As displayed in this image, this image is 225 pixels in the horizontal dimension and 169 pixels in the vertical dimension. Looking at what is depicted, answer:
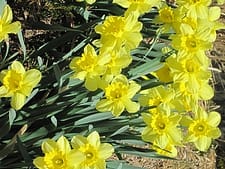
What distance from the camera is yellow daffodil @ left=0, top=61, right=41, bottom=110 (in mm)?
1232

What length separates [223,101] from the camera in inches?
118

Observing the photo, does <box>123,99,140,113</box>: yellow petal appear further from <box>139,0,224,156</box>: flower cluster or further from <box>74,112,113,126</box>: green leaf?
<box>74,112,113,126</box>: green leaf

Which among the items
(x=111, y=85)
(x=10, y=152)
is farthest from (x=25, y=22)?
(x=111, y=85)

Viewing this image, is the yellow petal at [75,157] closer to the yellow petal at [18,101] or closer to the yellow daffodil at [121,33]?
the yellow petal at [18,101]

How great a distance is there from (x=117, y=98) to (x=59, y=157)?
192 mm

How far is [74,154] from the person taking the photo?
3.87 ft

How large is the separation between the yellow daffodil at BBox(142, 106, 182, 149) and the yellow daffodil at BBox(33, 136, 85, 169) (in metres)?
0.20

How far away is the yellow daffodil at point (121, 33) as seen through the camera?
129cm

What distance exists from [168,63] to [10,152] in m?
0.46

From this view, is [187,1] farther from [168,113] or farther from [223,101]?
[223,101]

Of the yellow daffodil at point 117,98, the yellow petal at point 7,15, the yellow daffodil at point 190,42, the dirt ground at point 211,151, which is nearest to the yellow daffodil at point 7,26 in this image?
the yellow petal at point 7,15

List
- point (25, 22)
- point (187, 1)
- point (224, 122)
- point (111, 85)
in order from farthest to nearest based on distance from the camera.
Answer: point (224, 122) < point (25, 22) < point (187, 1) < point (111, 85)

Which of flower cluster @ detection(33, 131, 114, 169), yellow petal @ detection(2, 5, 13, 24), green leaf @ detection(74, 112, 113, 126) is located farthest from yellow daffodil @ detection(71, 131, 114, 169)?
yellow petal @ detection(2, 5, 13, 24)

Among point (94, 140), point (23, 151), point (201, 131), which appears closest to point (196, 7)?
point (201, 131)
